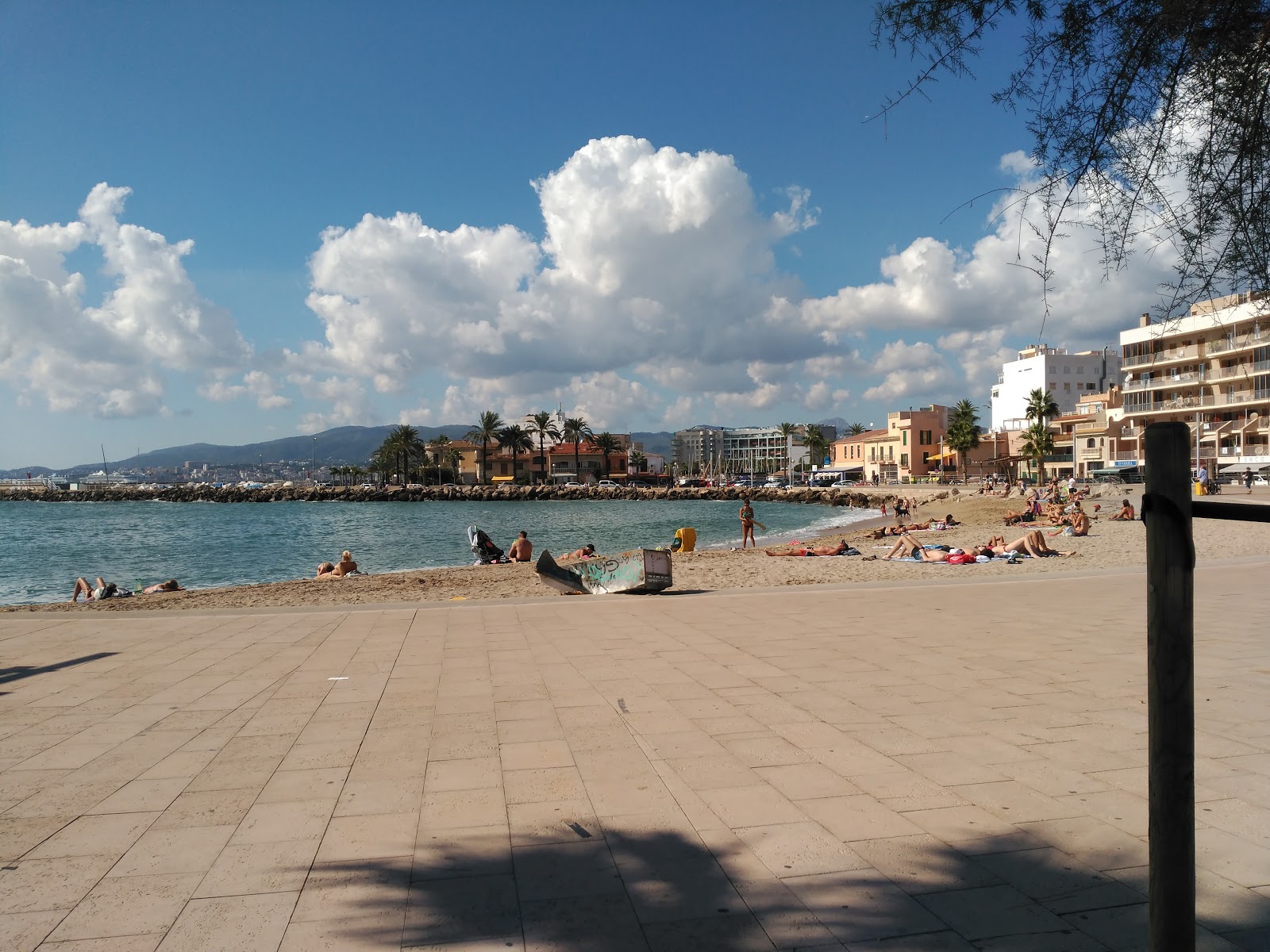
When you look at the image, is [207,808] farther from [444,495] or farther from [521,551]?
[444,495]

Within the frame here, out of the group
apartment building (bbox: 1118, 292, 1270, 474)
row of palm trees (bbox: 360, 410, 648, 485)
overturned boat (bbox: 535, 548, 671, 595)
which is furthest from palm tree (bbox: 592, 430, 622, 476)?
overturned boat (bbox: 535, 548, 671, 595)

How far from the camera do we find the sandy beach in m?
14.5

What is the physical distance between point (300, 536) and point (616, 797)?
47638 millimetres

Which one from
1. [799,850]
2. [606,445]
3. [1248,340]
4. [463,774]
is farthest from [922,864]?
[606,445]

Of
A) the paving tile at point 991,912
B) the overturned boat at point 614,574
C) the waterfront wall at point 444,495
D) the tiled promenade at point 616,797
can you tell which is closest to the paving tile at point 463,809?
the tiled promenade at point 616,797

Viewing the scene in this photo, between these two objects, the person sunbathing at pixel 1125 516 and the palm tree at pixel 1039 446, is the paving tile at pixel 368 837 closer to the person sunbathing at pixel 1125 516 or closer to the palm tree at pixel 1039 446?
the person sunbathing at pixel 1125 516

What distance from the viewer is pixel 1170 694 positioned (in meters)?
2.09

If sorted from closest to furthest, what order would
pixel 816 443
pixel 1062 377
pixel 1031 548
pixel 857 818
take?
pixel 857 818 < pixel 1031 548 < pixel 1062 377 < pixel 816 443

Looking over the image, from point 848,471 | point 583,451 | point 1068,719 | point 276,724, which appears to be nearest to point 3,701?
point 276,724

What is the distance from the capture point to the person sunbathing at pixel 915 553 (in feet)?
58.9

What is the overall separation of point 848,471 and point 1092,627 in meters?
98.1

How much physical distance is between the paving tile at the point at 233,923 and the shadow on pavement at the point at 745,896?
3.4 inches

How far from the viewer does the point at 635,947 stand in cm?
287

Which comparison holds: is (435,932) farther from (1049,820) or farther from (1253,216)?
(1253,216)
